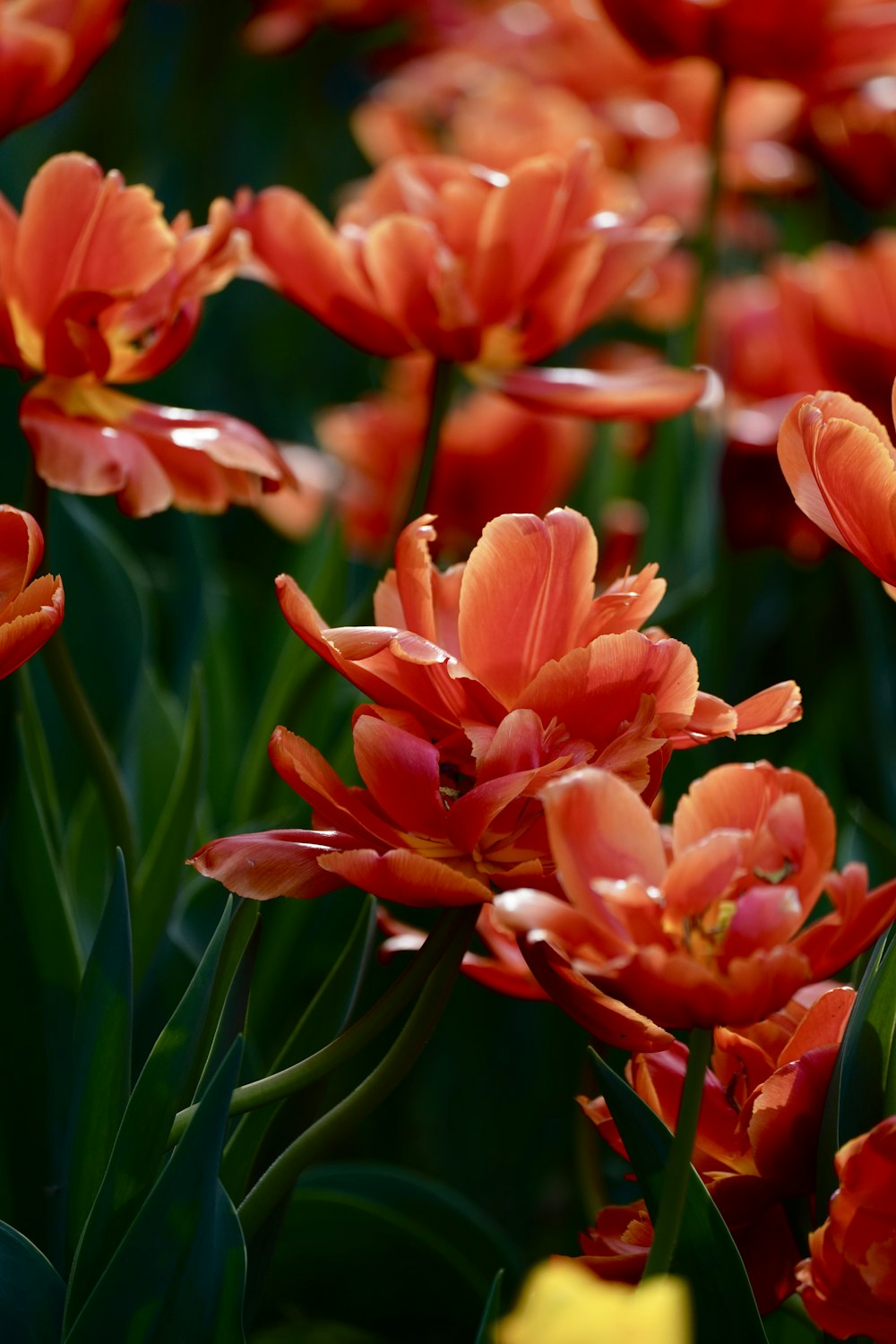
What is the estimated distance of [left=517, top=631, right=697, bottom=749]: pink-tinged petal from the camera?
38cm

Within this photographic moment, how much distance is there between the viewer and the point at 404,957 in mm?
713

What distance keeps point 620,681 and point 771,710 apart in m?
0.05

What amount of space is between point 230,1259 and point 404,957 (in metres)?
0.31

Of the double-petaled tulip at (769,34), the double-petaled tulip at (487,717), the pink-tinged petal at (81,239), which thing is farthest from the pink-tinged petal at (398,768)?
the double-petaled tulip at (769,34)

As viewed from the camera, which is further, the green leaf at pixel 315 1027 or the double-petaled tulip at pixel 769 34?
the double-petaled tulip at pixel 769 34

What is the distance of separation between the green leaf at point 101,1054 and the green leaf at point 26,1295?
4cm

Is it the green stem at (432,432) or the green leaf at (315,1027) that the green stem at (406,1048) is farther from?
the green stem at (432,432)

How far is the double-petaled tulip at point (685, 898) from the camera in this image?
0.33 meters

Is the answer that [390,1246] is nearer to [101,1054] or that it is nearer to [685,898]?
[101,1054]

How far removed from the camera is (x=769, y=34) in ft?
2.89

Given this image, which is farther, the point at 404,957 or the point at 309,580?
the point at 309,580

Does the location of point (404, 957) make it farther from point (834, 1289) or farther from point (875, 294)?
point (875, 294)

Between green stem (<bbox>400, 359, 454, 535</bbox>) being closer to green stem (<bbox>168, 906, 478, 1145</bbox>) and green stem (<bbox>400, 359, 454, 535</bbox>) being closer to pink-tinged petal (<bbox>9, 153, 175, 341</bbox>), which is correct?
pink-tinged petal (<bbox>9, 153, 175, 341</bbox>)

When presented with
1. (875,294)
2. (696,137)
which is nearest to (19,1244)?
(875,294)
